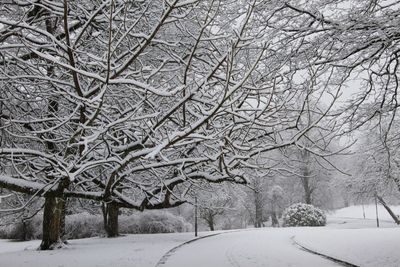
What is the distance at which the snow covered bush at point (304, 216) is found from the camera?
34062 millimetres

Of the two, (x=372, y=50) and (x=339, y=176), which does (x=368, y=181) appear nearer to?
(x=339, y=176)

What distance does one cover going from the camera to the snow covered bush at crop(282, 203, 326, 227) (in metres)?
34.1

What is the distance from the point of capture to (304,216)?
34.2m

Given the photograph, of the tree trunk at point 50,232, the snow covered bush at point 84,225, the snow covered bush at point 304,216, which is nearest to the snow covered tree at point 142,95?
the tree trunk at point 50,232

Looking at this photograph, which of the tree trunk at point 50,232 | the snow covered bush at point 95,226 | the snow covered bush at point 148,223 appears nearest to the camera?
the tree trunk at point 50,232

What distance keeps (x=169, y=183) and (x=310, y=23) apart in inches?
157

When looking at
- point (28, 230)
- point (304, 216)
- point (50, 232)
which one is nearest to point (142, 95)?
point (50, 232)

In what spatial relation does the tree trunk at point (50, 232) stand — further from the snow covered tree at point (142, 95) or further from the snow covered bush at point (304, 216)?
the snow covered bush at point (304, 216)

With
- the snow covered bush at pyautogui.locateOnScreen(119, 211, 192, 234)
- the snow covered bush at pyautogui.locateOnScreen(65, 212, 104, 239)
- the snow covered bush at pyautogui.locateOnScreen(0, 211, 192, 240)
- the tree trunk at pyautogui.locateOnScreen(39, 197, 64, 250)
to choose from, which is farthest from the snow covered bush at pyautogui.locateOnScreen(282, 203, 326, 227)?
the tree trunk at pyautogui.locateOnScreen(39, 197, 64, 250)

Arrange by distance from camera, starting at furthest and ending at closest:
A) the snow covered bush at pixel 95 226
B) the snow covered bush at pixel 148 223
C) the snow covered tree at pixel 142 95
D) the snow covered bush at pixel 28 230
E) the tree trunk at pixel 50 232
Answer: the snow covered bush at pixel 148 223 < the snow covered bush at pixel 95 226 < the snow covered bush at pixel 28 230 < the tree trunk at pixel 50 232 < the snow covered tree at pixel 142 95

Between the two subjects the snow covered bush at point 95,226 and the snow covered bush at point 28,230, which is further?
the snow covered bush at point 95,226

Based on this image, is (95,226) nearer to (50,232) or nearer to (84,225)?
(84,225)

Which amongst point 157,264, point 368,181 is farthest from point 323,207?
point 157,264

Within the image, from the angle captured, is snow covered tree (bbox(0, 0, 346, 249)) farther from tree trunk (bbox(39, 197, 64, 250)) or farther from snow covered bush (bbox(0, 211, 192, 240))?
snow covered bush (bbox(0, 211, 192, 240))
